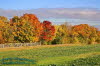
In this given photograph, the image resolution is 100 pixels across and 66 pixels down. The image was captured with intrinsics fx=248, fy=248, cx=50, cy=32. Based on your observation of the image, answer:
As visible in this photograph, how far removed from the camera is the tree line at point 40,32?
97.8 m

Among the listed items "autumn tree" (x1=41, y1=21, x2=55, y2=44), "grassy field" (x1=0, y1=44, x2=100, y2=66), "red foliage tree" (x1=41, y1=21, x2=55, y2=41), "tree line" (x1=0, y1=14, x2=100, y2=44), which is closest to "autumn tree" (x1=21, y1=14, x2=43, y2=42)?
"tree line" (x1=0, y1=14, x2=100, y2=44)

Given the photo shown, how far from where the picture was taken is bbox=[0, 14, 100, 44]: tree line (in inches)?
3850

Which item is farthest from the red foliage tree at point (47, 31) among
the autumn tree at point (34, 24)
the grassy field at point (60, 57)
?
the grassy field at point (60, 57)

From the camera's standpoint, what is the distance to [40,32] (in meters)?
107

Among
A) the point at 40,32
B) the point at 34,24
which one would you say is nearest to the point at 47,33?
the point at 40,32

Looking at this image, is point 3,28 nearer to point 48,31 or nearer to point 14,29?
point 14,29

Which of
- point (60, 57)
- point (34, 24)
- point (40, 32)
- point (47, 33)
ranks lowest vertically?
point (60, 57)

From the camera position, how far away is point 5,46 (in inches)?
3487

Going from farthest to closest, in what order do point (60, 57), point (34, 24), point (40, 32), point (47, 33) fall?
point (47, 33) → point (40, 32) → point (34, 24) → point (60, 57)

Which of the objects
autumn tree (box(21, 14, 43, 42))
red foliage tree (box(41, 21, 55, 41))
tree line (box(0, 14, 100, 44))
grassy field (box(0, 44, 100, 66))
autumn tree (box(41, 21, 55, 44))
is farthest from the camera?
autumn tree (box(41, 21, 55, 44))

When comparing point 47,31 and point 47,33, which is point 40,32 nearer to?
point 47,33

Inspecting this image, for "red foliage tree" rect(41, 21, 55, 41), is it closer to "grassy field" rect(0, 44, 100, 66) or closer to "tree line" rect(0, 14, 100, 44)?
"tree line" rect(0, 14, 100, 44)

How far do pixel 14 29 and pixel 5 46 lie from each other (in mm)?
11551

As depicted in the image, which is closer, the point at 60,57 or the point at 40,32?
the point at 60,57
